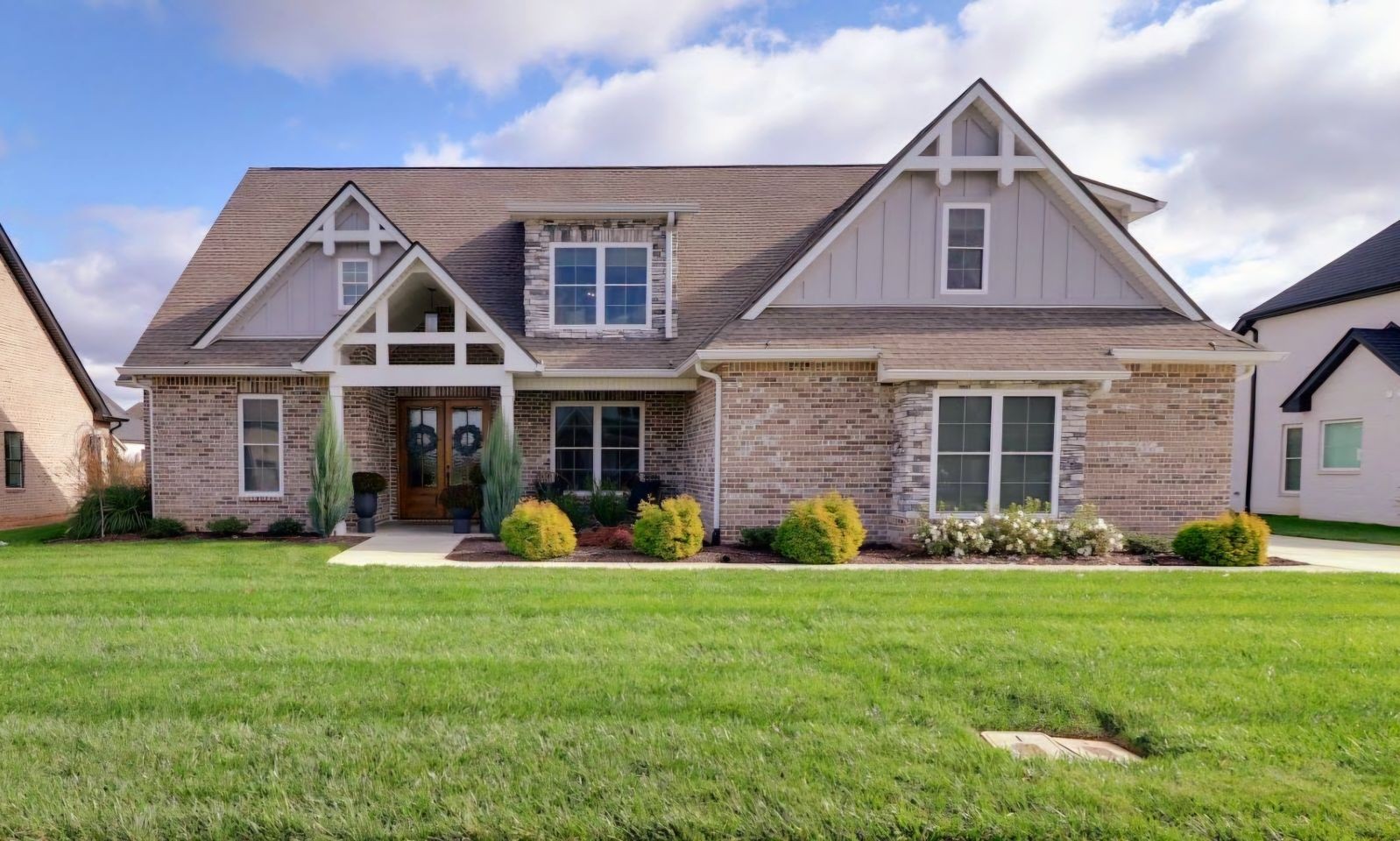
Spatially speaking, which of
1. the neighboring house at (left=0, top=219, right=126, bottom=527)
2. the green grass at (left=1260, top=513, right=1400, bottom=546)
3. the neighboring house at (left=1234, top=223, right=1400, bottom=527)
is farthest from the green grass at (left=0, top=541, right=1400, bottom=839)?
the neighboring house at (left=0, top=219, right=126, bottom=527)

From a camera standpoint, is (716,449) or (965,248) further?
(965,248)

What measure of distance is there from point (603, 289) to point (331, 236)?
5.11 meters

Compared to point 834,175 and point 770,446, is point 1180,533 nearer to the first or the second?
point 770,446

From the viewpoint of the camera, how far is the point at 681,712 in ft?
12.7

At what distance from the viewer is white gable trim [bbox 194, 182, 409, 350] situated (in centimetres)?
1205

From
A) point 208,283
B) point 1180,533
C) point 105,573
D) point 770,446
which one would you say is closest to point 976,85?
point 770,446

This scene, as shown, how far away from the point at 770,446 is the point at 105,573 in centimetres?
850

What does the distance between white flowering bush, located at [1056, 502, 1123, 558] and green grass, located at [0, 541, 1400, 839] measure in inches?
103

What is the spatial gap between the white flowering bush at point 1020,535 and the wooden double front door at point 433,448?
8.54 m

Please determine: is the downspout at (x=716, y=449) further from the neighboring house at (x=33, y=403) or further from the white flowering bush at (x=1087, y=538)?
the neighboring house at (x=33, y=403)

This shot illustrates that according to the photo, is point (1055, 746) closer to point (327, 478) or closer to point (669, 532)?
point (669, 532)

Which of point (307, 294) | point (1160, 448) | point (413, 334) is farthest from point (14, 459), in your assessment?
point (1160, 448)

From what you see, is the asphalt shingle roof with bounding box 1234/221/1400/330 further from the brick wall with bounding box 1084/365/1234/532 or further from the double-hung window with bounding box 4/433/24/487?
the double-hung window with bounding box 4/433/24/487

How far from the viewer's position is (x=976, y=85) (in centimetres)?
1053
